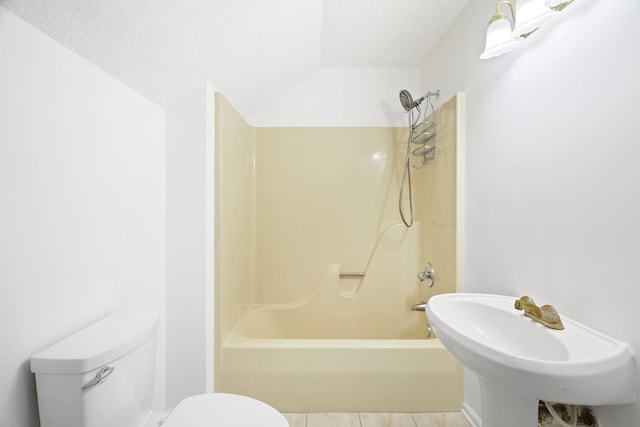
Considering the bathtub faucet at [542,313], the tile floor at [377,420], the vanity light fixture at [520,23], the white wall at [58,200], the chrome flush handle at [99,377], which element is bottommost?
the tile floor at [377,420]

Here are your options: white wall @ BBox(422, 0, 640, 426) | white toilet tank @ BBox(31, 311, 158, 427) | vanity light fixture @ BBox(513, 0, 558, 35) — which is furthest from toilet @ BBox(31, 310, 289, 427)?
vanity light fixture @ BBox(513, 0, 558, 35)

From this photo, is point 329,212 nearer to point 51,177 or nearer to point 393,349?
point 393,349

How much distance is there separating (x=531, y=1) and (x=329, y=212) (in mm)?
1757

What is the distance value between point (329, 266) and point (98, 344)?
1.57m

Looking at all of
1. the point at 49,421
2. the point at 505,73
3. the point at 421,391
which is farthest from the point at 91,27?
the point at 421,391

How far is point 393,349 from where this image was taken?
5.18 ft

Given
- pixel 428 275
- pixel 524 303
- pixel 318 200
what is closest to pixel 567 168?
pixel 524 303

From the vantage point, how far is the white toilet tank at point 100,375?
81 centimetres

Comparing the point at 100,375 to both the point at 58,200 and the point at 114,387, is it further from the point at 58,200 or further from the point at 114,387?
the point at 58,200

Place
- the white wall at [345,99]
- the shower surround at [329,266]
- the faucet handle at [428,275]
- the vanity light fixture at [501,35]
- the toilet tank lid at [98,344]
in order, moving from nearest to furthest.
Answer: the toilet tank lid at [98,344]
the vanity light fixture at [501,35]
the shower surround at [329,266]
the faucet handle at [428,275]
the white wall at [345,99]

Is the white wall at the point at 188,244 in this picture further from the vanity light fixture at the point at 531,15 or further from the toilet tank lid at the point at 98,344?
the vanity light fixture at the point at 531,15

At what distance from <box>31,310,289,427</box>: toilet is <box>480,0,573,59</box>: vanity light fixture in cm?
157

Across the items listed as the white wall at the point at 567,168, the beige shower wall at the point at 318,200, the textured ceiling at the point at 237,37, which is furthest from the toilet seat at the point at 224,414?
the beige shower wall at the point at 318,200

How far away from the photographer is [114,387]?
0.92 meters
